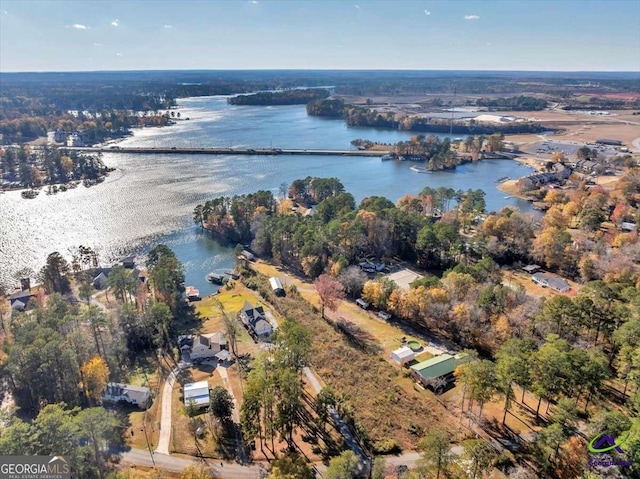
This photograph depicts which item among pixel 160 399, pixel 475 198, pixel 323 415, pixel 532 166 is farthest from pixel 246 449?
pixel 532 166

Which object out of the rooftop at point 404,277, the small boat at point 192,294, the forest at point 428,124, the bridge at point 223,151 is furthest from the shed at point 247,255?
the forest at point 428,124

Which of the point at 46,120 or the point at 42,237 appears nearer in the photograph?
the point at 42,237

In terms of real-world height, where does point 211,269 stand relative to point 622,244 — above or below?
below

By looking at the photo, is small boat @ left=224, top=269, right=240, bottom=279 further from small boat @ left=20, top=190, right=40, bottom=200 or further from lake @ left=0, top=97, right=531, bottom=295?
small boat @ left=20, top=190, right=40, bottom=200

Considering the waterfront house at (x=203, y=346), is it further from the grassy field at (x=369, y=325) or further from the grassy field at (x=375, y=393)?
the grassy field at (x=369, y=325)

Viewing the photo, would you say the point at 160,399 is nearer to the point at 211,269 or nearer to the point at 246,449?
the point at 246,449

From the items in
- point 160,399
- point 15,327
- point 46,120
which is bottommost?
point 160,399
